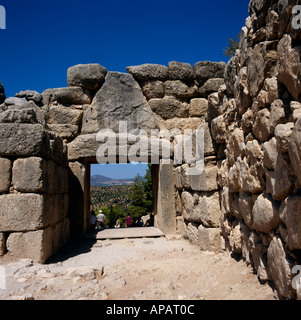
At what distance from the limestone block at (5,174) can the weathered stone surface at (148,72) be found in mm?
3195

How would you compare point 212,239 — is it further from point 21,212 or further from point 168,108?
point 168,108

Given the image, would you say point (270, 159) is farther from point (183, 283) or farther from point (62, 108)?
point (62, 108)

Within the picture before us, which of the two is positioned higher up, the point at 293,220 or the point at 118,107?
the point at 118,107

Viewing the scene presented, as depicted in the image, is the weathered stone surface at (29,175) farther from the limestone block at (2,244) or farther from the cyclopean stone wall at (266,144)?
the cyclopean stone wall at (266,144)

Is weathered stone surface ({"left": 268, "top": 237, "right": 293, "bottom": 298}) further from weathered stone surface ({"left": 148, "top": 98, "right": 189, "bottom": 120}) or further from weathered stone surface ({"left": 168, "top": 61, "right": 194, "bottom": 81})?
weathered stone surface ({"left": 168, "top": 61, "right": 194, "bottom": 81})

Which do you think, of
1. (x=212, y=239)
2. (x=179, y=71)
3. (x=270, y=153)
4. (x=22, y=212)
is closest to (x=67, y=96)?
(x=179, y=71)

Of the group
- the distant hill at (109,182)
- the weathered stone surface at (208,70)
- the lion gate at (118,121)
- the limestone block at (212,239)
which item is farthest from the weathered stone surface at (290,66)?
the distant hill at (109,182)

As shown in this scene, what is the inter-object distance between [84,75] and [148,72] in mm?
1287

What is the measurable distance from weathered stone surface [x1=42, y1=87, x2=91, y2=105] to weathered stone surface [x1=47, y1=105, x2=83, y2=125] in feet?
0.55

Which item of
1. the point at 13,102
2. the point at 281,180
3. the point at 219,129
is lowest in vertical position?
the point at 281,180

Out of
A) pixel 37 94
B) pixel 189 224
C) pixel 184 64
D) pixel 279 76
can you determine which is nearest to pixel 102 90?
pixel 37 94

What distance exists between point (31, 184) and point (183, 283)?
86.3 inches

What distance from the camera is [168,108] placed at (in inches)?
229

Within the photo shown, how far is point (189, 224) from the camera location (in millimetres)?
4879
